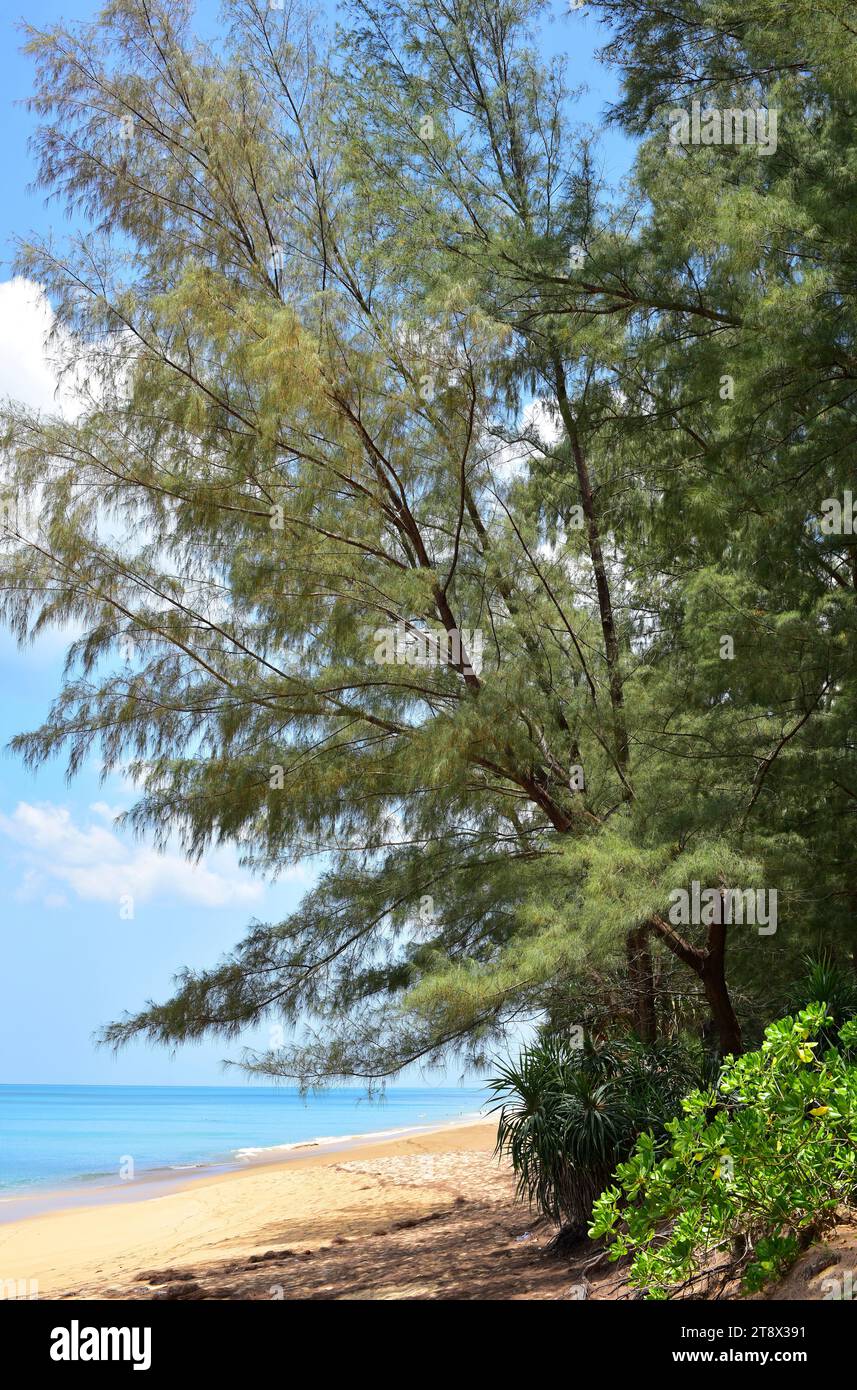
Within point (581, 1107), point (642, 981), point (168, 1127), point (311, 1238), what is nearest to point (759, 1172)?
point (581, 1107)

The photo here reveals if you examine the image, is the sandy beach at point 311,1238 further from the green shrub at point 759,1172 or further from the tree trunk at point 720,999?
the green shrub at point 759,1172

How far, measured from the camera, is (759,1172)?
4.11 m

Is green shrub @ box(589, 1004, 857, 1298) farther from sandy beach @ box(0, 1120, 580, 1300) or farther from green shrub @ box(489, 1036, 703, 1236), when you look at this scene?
green shrub @ box(489, 1036, 703, 1236)

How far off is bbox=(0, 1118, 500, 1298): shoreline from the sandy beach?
0.03 meters

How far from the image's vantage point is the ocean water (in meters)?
20.6

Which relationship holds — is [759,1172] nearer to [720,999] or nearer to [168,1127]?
[720,999]

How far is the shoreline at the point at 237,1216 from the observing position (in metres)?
9.13

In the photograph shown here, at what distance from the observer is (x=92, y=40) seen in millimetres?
6676

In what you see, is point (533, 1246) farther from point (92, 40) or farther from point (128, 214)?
point (92, 40)

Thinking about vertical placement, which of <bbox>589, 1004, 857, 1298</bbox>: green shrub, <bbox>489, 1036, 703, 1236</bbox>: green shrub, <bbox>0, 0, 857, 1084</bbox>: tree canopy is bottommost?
<bbox>489, 1036, 703, 1236</bbox>: green shrub

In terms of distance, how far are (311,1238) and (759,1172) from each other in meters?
6.27

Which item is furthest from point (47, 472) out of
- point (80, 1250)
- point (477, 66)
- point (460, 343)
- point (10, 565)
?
point (80, 1250)

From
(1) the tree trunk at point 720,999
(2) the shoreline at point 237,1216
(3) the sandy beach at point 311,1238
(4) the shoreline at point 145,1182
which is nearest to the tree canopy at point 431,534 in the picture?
(1) the tree trunk at point 720,999

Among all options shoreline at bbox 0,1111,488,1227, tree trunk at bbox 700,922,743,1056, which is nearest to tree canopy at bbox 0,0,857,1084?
tree trunk at bbox 700,922,743,1056
